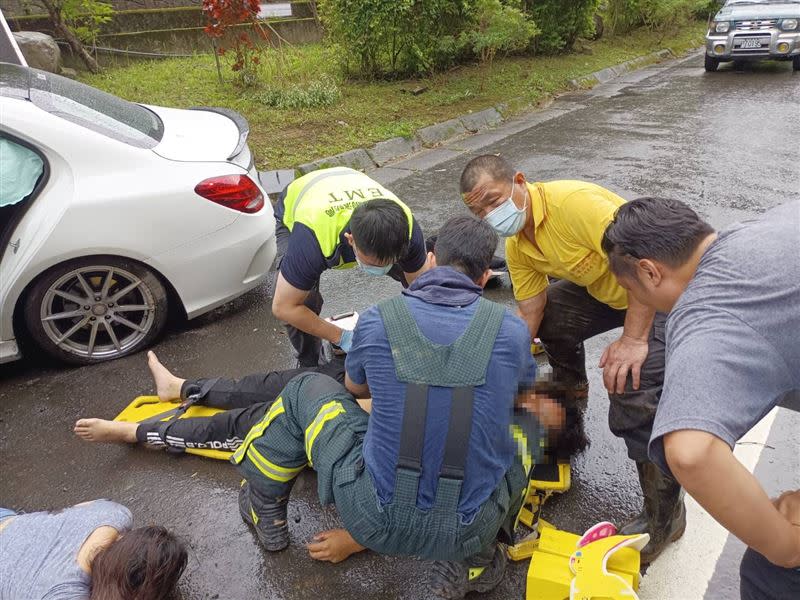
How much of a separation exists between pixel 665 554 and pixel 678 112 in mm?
7877

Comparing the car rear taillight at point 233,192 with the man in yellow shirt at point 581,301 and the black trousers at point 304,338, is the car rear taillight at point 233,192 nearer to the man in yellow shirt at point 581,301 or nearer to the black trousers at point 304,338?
the black trousers at point 304,338

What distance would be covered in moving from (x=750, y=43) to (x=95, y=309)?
12.0 metres

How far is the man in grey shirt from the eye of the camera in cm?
112

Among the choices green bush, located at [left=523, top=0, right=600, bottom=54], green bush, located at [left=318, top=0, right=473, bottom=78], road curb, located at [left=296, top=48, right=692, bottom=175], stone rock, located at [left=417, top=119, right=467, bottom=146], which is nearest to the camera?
road curb, located at [left=296, top=48, right=692, bottom=175]

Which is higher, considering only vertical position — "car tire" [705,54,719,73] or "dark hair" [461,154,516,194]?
"dark hair" [461,154,516,194]

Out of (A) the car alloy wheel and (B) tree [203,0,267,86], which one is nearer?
(B) tree [203,0,267,86]

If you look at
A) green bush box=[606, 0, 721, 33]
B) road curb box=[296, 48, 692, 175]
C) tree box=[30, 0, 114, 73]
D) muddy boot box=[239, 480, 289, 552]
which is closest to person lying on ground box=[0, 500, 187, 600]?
muddy boot box=[239, 480, 289, 552]

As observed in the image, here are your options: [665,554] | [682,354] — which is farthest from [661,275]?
[665,554]

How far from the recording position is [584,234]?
2463mm

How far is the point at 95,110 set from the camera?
350 centimetres

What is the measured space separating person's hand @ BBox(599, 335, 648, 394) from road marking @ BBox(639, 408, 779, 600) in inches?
25.1

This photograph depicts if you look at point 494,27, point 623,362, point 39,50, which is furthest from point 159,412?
point 39,50

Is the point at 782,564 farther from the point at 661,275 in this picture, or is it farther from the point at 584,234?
the point at 584,234

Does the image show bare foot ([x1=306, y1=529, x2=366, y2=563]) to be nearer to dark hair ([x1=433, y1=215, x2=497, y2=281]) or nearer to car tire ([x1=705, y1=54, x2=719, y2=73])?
dark hair ([x1=433, y1=215, x2=497, y2=281])
